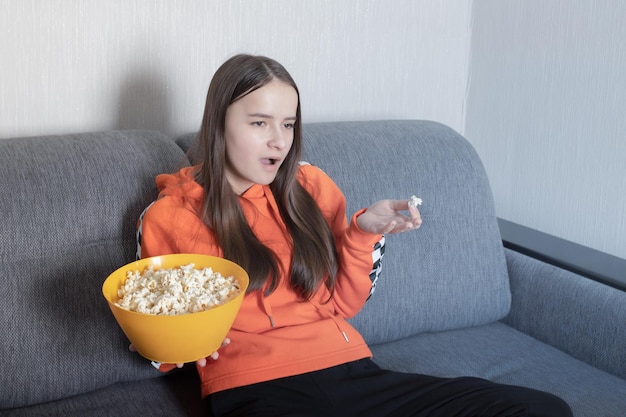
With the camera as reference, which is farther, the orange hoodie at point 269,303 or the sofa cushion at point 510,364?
the sofa cushion at point 510,364

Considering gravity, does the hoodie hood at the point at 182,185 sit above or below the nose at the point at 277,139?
below

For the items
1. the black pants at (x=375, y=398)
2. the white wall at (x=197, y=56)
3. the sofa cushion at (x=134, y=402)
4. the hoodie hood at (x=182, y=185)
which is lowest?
the sofa cushion at (x=134, y=402)

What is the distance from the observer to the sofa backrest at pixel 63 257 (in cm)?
159

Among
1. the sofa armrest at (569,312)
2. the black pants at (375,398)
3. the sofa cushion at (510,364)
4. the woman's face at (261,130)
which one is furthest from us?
the sofa armrest at (569,312)

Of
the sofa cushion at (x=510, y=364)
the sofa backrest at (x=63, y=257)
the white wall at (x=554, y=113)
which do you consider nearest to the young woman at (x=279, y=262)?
the sofa backrest at (x=63, y=257)

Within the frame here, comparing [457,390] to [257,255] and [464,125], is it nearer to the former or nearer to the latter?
[257,255]

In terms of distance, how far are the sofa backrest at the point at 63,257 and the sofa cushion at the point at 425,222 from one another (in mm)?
524

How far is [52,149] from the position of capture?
172 cm

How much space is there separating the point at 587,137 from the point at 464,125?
1.76 feet

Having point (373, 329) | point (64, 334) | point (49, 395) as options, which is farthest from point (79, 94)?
point (373, 329)

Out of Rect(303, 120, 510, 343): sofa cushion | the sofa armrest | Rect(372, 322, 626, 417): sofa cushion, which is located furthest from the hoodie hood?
the sofa armrest

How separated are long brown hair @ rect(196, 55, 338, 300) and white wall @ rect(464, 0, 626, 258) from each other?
2.96ft

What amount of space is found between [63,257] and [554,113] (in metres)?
1.49

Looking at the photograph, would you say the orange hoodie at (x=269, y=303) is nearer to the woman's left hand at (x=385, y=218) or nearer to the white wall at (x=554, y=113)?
the woman's left hand at (x=385, y=218)
